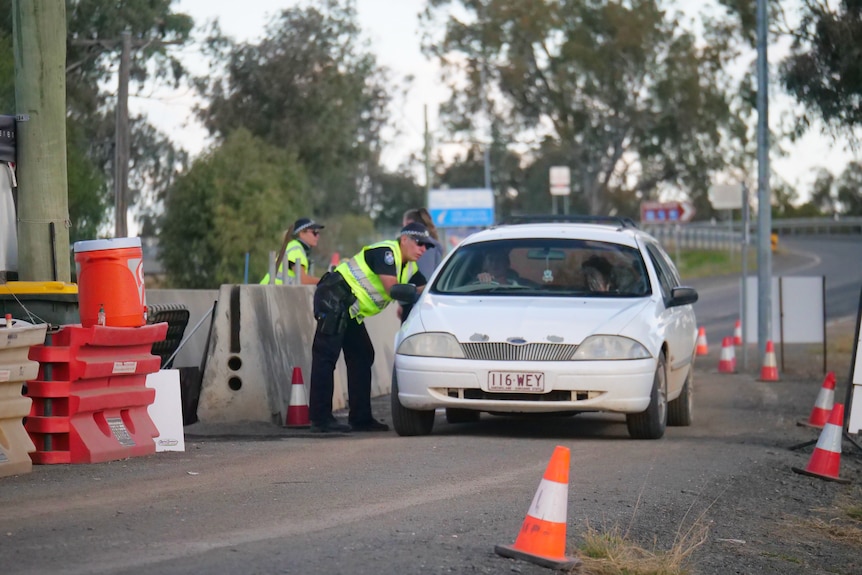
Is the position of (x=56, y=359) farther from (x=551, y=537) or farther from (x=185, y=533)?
(x=551, y=537)

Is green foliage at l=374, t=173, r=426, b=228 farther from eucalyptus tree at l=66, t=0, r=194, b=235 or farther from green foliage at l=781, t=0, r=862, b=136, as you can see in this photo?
green foliage at l=781, t=0, r=862, b=136

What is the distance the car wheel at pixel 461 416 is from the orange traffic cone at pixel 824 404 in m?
3.05

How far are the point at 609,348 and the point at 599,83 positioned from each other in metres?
44.9

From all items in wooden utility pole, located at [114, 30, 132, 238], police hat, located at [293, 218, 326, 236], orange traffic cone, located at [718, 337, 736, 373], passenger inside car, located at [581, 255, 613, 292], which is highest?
wooden utility pole, located at [114, 30, 132, 238]

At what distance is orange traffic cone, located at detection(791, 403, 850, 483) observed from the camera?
9.57m

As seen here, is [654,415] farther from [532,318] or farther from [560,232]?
[560,232]

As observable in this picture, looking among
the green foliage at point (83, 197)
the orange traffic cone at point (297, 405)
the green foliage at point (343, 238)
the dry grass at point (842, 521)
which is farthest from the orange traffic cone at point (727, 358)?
the green foliage at point (343, 238)

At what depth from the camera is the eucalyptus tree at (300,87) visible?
149 ft

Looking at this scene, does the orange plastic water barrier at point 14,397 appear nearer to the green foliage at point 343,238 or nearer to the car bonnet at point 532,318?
the car bonnet at point 532,318

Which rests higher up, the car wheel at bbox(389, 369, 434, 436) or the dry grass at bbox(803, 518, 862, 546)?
the car wheel at bbox(389, 369, 434, 436)

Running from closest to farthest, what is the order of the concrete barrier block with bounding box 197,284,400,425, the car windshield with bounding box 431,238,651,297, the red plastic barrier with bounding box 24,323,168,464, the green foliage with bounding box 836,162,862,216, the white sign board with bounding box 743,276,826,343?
1. the red plastic barrier with bounding box 24,323,168,464
2. the car windshield with bounding box 431,238,651,297
3. the concrete barrier block with bounding box 197,284,400,425
4. the white sign board with bounding box 743,276,826,343
5. the green foliage with bounding box 836,162,862,216

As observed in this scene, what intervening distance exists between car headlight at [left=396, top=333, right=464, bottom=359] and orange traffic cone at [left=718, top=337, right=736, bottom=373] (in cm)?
1052

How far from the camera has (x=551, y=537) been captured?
19.0 feet

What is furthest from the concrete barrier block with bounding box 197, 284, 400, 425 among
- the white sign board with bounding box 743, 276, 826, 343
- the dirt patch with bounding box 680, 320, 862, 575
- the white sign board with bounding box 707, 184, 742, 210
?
the white sign board with bounding box 707, 184, 742, 210
